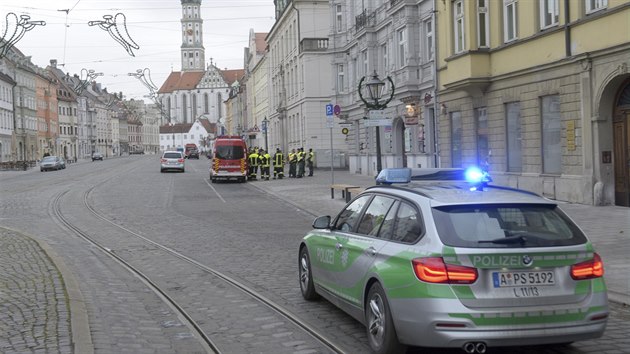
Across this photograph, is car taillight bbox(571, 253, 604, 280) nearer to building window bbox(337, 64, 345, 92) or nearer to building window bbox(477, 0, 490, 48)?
building window bbox(477, 0, 490, 48)

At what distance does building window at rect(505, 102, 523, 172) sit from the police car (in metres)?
17.0

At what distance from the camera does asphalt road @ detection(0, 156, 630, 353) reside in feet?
21.7

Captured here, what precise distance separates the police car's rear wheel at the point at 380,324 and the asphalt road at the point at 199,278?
317mm

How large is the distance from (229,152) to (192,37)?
135 m

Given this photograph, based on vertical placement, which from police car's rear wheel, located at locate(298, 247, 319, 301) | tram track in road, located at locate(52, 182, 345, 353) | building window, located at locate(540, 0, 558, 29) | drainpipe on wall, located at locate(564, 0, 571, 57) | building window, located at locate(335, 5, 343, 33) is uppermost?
building window, located at locate(335, 5, 343, 33)

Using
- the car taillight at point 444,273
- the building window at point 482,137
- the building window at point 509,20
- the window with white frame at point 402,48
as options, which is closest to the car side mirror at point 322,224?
the car taillight at point 444,273

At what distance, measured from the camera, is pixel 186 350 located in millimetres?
6344

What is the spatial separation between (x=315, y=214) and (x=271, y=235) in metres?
5.17

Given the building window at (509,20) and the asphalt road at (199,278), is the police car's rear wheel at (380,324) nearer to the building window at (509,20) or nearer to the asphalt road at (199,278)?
the asphalt road at (199,278)

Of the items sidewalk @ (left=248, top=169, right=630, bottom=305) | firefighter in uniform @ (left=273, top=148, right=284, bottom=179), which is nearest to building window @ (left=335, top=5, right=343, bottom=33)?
firefighter in uniform @ (left=273, top=148, right=284, bottom=179)

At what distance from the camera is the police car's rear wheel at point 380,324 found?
18.6ft

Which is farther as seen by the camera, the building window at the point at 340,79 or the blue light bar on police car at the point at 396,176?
the building window at the point at 340,79

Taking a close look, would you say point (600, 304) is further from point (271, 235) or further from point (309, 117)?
point (309, 117)

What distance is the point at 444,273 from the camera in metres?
5.29
